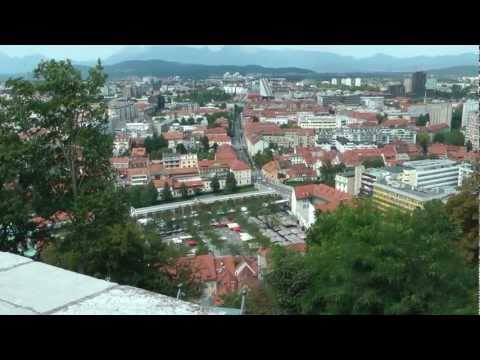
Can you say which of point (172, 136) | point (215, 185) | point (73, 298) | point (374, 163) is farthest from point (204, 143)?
point (73, 298)

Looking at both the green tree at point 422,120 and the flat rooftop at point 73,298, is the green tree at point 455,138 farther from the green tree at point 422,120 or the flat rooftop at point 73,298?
the flat rooftop at point 73,298

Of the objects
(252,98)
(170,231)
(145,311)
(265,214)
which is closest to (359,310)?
Result: (145,311)

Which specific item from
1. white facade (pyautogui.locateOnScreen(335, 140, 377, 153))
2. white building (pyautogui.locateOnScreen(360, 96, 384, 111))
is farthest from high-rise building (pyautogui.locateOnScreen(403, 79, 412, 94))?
white facade (pyautogui.locateOnScreen(335, 140, 377, 153))

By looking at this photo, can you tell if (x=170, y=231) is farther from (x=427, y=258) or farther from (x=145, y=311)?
(x=145, y=311)

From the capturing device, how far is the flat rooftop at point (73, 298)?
766 mm

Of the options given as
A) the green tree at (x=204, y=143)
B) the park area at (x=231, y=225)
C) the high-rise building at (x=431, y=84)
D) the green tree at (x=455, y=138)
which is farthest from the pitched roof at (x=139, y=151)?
the high-rise building at (x=431, y=84)

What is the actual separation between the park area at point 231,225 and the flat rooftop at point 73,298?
9.94m

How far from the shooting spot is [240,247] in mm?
11656

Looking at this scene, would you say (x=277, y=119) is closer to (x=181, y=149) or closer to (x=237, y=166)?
(x=181, y=149)

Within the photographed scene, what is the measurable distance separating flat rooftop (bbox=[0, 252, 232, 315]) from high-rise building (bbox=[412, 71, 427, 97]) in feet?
144

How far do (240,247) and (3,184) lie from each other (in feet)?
27.5

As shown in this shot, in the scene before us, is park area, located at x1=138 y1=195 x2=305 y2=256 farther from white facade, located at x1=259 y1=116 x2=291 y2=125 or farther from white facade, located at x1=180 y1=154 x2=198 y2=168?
white facade, located at x1=259 y1=116 x2=291 y2=125

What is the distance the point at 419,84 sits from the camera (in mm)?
42406
